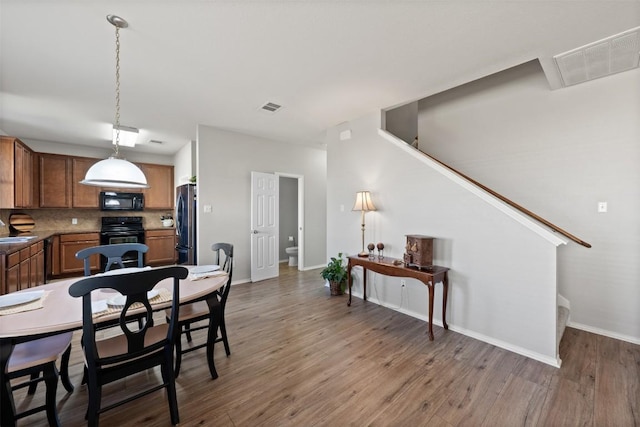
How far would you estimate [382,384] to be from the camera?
1.98 meters

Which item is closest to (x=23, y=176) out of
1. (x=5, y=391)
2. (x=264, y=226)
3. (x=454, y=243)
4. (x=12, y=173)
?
(x=12, y=173)

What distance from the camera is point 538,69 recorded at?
9.61 ft

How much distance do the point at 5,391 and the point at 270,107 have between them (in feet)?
→ 11.0

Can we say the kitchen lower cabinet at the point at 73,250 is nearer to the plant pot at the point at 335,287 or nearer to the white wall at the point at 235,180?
the white wall at the point at 235,180

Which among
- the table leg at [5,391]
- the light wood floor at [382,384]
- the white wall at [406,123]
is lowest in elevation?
the light wood floor at [382,384]

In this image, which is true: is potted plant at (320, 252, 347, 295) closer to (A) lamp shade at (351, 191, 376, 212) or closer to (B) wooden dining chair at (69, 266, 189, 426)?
(A) lamp shade at (351, 191, 376, 212)

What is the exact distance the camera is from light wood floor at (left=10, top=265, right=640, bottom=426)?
1664 millimetres

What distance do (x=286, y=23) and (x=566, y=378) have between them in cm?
348

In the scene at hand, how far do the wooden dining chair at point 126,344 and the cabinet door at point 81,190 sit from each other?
5021 mm

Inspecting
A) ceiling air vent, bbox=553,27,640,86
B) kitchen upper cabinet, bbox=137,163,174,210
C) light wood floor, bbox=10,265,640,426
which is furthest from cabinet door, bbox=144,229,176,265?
ceiling air vent, bbox=553,27,640,86

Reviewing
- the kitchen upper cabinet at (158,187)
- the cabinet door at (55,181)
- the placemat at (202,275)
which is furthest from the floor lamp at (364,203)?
the cabinet door at (55,181)

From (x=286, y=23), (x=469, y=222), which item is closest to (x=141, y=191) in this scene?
(x=286, y=23)

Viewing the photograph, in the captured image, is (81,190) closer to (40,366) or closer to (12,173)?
(12,173)

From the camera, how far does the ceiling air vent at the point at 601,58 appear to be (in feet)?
6.75
